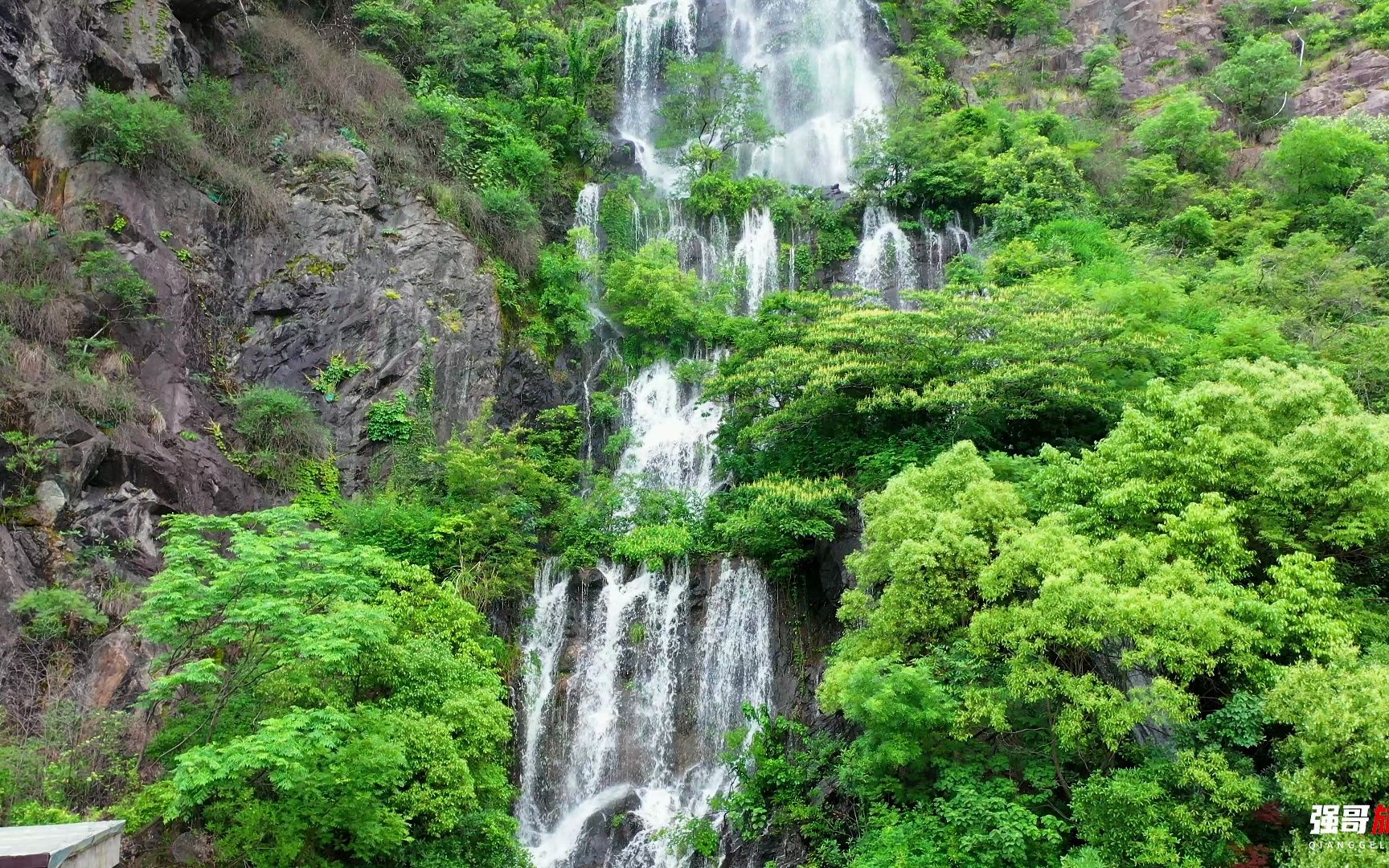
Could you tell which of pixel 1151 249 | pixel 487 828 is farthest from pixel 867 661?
pixel 1151 249

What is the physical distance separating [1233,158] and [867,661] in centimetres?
2418

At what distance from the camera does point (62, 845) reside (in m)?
5.64

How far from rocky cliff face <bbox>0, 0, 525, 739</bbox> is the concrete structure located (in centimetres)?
547

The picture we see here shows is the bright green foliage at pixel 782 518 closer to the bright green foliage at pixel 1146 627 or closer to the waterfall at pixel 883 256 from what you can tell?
the bright green foliage at pixel 1146 627

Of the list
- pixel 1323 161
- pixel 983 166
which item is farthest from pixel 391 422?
pixel 1323 161

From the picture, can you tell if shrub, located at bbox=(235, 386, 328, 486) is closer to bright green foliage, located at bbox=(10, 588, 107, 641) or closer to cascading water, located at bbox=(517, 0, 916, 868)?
bright green foliage, located at bbox=(10, 588, 107, 641)

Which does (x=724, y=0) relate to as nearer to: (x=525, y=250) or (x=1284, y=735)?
(x=525, y=250)

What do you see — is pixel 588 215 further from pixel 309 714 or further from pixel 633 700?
pixel 309 714

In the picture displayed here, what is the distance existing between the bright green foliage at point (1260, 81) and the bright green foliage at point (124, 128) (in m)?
30.6

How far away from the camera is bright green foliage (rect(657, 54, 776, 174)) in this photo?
2631 cm

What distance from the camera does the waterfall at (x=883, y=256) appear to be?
22641mm

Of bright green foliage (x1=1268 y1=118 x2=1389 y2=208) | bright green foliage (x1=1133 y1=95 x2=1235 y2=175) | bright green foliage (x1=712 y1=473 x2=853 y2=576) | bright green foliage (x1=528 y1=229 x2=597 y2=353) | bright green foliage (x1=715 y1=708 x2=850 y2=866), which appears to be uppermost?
bright green foliage (x1=1133 y1=95 x2=1235 y2=175)

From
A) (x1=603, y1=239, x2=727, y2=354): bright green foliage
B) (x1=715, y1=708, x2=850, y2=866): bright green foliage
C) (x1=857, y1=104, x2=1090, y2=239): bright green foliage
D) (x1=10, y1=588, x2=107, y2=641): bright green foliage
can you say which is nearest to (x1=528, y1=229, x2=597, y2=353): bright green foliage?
(x1=603, y1=239, x2=727, y2=354): bright green foliage

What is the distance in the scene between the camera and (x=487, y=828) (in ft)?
36.3
